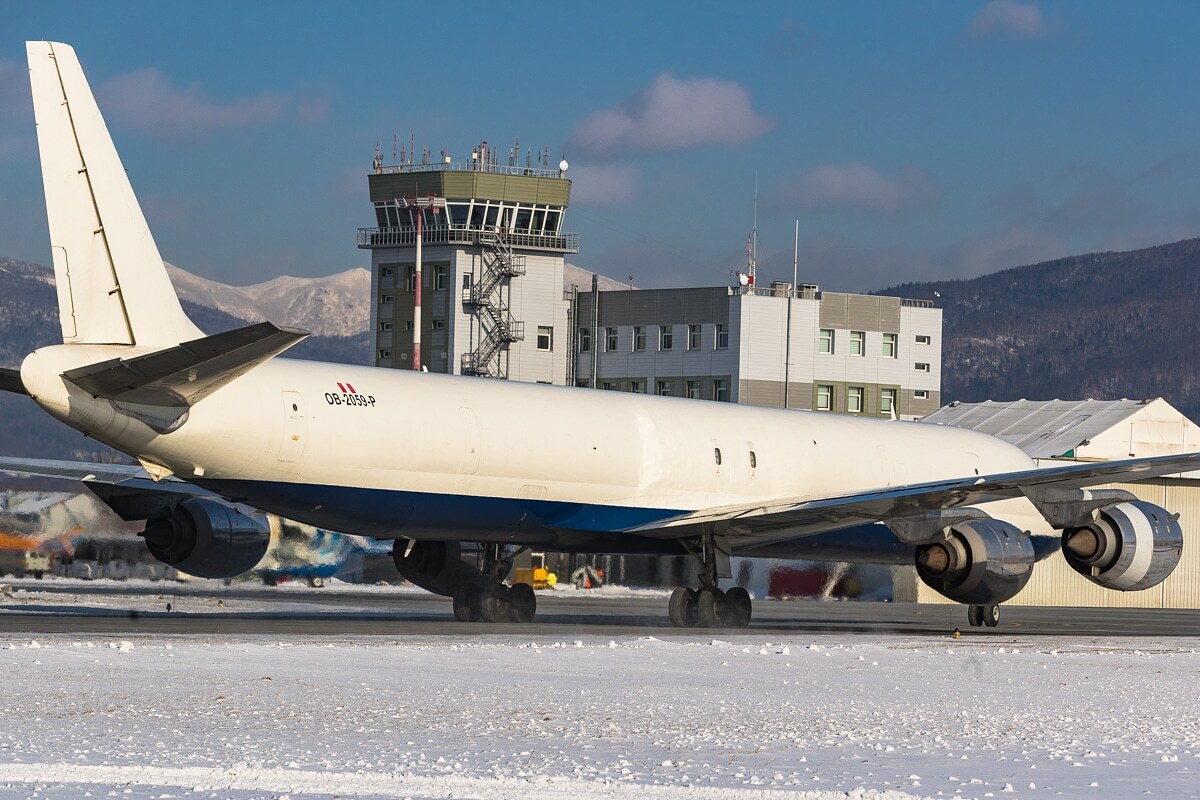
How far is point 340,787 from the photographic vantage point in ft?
32.2

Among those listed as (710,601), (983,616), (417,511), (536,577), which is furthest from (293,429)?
(536,577)

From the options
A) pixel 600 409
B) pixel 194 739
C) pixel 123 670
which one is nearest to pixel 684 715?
pixel 194 739

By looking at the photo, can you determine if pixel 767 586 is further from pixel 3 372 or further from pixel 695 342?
pixel 695 342

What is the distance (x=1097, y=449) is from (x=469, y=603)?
44.7m

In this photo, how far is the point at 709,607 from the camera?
27828 millimetres

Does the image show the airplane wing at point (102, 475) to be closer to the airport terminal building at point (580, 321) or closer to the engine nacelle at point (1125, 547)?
the engine nacelle at point (1125, 547)

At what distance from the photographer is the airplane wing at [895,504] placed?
1024 inches

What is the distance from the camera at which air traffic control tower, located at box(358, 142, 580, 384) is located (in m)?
103

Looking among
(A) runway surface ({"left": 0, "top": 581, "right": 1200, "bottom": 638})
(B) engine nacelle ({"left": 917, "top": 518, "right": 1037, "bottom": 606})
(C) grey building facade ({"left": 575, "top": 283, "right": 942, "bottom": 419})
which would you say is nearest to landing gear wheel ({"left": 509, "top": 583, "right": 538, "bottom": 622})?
(A) runway surface ({"left": 0, "top": 581, "right": 1200, "bottom": 638})

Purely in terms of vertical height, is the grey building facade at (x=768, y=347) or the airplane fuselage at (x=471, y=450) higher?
the grey building facade at (x=768, y=347)

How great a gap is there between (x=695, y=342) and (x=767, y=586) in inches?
2345

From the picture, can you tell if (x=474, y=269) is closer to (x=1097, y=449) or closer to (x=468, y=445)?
(x=1097, y=449)

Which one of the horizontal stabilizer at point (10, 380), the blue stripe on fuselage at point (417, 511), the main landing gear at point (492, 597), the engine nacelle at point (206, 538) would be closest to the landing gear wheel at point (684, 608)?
the blue stripe on fuselage at point (417, 511)

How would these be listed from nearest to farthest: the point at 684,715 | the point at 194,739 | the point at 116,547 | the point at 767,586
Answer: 1. the point at 194,739
2. the point at 684,715
3. the point at 116,547
4. the point at 767,586
